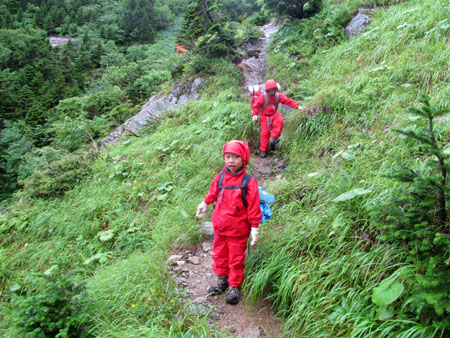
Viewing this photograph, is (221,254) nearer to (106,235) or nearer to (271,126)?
(106,235)

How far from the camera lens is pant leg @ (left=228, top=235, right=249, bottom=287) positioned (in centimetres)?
292

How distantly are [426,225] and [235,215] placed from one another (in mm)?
1643

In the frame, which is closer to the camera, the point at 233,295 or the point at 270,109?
the point at 233,295

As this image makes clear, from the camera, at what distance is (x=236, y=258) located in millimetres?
2920

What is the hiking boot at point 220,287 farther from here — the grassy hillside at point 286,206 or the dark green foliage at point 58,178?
the dark green foliage at point 58,178

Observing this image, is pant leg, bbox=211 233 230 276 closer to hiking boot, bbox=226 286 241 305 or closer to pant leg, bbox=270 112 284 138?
hiking boot, bbox=226 286 241 305

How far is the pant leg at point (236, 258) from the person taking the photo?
9.57 feet

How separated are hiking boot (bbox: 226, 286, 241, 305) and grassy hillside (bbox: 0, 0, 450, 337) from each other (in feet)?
0.49

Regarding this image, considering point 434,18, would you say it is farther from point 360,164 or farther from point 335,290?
point 335,290

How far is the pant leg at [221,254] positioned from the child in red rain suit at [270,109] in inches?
134

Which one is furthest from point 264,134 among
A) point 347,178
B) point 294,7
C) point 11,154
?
point 11,154

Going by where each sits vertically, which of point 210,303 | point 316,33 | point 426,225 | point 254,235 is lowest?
point 210,303

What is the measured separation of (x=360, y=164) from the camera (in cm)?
354

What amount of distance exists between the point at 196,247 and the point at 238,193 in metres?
1.59
